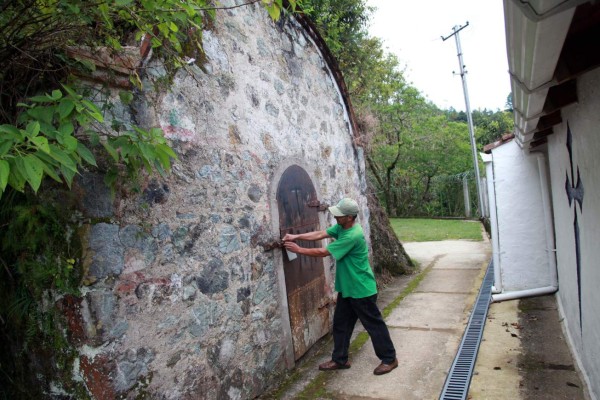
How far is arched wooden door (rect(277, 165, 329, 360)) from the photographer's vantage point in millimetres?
4230

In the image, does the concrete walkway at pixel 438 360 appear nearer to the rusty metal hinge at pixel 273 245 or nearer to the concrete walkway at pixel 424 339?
the concrete walkway at pixel 424 339

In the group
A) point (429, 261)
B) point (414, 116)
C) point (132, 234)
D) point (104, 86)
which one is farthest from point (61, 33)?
point (414, 116)

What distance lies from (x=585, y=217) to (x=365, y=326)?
204 centimetres

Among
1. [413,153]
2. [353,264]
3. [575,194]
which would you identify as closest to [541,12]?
[575,194]

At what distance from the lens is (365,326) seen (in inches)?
160

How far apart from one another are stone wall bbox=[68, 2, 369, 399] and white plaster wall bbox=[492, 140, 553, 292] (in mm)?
3269

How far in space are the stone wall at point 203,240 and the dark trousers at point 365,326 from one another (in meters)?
0.50

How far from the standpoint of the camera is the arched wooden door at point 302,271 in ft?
13.9

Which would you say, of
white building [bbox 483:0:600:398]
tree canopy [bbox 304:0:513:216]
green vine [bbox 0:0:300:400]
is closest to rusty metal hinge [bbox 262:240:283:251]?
green vine [bbox 0:0:300:400]

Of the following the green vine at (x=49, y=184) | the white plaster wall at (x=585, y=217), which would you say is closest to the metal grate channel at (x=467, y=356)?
the white plaster wall at (x=585, y=217)

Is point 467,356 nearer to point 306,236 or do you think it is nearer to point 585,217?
point 585,217

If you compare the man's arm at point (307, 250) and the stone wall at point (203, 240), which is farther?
the man's arm at point (307, 250)

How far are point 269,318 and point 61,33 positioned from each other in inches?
106

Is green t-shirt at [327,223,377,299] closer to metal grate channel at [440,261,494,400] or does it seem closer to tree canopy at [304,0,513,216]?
metal grate channel at [440,261,494,400]
